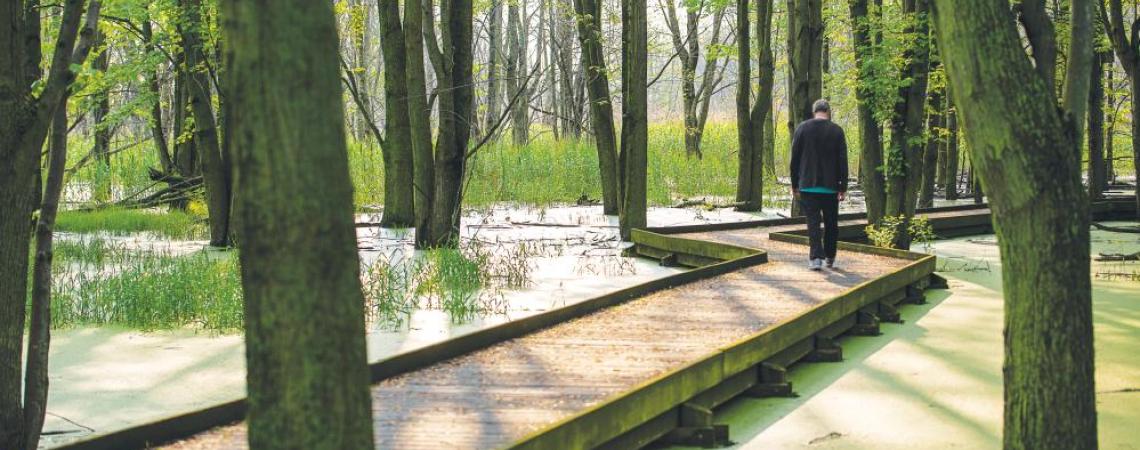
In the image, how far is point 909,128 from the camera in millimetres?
12469

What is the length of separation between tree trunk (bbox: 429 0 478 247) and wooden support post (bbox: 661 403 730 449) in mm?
7426

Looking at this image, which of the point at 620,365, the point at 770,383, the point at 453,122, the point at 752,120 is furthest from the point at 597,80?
the point at 620,365

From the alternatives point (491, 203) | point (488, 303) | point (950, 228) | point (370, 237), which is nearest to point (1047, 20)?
point (488, 303)

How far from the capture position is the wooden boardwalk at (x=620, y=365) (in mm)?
4978

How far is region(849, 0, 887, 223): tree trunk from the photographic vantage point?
40.4ft

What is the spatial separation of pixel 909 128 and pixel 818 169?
2.46 m

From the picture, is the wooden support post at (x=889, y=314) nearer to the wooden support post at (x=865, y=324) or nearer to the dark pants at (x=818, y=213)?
the wooden support post at (x=865, y=324)

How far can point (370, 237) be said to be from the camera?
14523mm

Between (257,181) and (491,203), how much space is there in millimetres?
16431

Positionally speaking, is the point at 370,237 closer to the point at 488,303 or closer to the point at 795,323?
the point at 488,303

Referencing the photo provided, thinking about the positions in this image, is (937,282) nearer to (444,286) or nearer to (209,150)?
(444,286)

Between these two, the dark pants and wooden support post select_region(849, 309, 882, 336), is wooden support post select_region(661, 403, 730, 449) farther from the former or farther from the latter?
the dark pants

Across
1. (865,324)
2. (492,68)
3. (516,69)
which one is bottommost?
(865,324)

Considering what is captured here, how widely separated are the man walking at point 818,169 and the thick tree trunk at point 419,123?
4.66 metres
